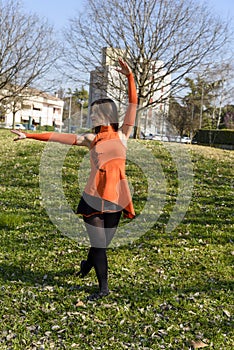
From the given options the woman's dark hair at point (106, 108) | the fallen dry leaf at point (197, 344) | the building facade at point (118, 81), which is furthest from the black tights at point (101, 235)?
the building facade at point (118, 81)

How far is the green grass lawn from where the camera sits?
4.03 meters

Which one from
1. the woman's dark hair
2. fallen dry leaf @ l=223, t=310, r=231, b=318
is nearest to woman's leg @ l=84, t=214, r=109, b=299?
the woman's dark hair

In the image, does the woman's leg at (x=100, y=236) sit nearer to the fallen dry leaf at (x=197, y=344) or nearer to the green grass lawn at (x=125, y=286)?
the green grass lawn at (x=125, y=286)

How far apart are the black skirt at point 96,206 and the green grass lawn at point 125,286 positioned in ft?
3.32

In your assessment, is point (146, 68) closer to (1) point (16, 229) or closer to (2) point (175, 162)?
(2) point (175, 162)

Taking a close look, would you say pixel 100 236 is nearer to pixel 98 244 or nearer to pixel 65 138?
pixel 98 244

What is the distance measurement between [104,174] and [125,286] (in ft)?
4.96

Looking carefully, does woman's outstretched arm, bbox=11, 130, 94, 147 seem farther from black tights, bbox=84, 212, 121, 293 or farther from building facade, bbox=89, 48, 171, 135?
building facade, bbox=89, 48, 171, 135

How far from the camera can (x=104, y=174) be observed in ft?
14.6

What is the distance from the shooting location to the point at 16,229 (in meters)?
7.19

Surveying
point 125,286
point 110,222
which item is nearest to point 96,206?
point 110,222

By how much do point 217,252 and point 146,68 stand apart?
18355 millimetres

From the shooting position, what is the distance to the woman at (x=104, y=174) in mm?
4477

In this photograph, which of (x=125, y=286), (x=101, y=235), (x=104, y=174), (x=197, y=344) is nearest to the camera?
(x=197, y=344)
